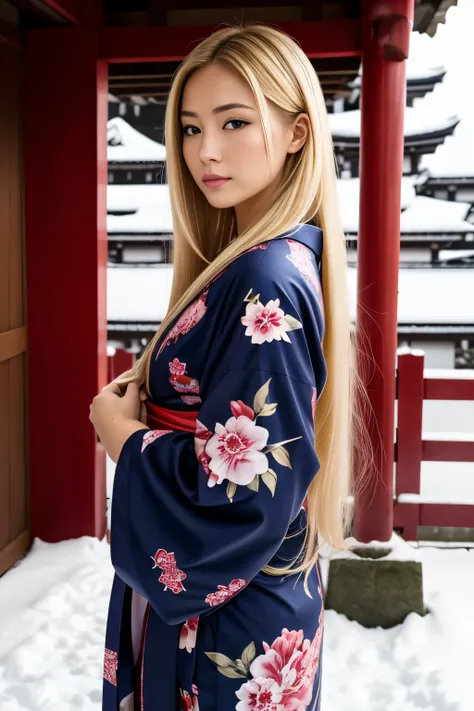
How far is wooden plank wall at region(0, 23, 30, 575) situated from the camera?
120 inches

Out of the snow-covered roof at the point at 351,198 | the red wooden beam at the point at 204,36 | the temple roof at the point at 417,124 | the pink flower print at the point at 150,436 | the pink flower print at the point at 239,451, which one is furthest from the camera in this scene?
the snow-covered roof at the point at 351,198

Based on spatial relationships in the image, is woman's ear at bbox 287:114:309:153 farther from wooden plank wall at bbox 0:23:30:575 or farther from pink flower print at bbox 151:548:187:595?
wooden plank wall at bbox 0:23:30:575

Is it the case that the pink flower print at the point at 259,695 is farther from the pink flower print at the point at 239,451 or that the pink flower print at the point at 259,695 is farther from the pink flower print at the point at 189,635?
the pink flower print at the point at 239,451

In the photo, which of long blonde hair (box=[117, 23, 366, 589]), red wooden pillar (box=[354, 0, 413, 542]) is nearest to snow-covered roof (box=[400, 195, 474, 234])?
red wooden pillar (box=[354, 0, 413, 542])

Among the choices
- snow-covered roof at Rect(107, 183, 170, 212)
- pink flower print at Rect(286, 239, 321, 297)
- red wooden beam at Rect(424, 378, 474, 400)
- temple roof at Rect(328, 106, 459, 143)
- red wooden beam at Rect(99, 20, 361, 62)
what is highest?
temple roof at Rect(328, 106, 459, 143)

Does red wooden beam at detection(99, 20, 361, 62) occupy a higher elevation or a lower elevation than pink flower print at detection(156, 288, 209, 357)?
higher

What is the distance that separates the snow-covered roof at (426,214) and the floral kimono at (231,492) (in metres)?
11.1

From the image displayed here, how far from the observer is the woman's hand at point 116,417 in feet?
3.52

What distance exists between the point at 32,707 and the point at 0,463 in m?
1.11

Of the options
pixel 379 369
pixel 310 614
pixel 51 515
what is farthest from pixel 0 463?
pixel 310 614

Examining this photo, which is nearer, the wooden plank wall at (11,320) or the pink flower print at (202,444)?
the pink flower print at (202,444)

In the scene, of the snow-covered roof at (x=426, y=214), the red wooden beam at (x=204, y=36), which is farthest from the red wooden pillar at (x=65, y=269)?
the snow-covered roof at (x=426, y=214)

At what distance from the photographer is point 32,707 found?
2.25 meters

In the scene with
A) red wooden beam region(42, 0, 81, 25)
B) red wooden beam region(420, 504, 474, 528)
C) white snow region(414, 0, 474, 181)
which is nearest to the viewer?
red wooden beam region(42, 0, 81, 25)
